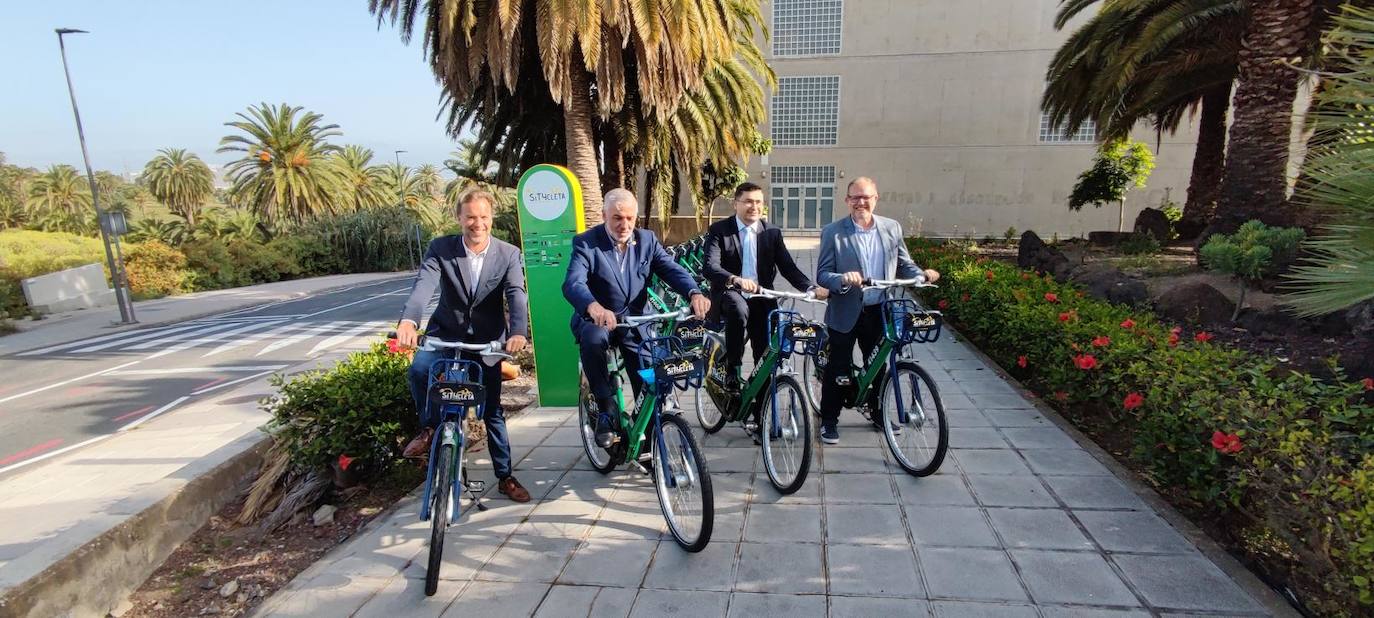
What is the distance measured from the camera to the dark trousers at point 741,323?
14.9ft

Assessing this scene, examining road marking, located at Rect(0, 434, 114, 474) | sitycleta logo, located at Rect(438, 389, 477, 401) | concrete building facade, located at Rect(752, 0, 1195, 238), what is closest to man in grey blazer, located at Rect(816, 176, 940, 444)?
sitycleta logo, located at Rect(438, 389, 477, 401)

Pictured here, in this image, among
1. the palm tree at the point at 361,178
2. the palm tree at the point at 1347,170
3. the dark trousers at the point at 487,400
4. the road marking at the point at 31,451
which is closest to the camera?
the palm tree at the point at 1347,170

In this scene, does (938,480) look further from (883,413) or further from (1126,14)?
(1126,14)

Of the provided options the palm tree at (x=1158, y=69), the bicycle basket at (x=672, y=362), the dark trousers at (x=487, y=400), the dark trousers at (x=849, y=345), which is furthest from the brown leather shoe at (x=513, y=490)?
the palm tree at (x=1158, y=69)

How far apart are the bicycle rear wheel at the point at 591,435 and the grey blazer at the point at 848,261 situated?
67.5 inches

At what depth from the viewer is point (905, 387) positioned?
4.02 m

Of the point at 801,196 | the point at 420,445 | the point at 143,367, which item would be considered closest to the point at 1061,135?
the point at 801,196

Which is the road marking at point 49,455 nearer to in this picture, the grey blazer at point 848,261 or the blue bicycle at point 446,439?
the blue bicycle at point 446,439

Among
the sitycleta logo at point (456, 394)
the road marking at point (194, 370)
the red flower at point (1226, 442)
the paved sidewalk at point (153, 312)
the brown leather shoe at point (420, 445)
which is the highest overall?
the sitycleta logo at point (456, 394)

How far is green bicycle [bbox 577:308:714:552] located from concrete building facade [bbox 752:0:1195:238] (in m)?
26.1

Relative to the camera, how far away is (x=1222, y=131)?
14.5 meters

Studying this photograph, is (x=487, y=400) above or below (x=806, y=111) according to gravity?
below

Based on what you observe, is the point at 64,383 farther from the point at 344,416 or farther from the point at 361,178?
the point at 361,178

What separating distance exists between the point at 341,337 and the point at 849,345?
1212 cm
